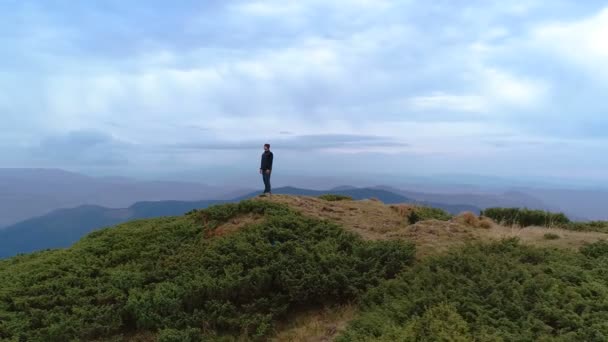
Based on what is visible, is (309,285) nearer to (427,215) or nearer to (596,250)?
(596,250)

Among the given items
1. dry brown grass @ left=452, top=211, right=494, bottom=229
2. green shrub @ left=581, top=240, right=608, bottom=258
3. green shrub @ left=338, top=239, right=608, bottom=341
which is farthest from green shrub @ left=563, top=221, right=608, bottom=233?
green shrub @ left=338, top=239, right=608, bottom=341

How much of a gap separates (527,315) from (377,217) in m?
7.63

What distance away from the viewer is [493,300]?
22.4 ft

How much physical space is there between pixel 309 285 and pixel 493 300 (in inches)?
146

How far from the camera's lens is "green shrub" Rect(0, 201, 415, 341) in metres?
8.50

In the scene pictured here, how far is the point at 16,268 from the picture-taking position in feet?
38.0

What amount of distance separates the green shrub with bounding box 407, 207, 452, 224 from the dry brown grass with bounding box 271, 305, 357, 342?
21.0ft

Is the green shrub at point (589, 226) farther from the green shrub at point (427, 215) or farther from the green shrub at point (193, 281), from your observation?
the green shrub at point (193, 281)

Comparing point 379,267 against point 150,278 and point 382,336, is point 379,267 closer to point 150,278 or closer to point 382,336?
point 382,336

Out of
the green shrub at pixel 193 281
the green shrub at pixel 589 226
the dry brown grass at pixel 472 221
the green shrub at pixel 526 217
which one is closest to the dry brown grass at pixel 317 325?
the green shrub at pixel 193 281

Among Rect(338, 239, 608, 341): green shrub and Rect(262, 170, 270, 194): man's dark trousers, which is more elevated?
Rect(262, 170, 270, 194): man's dark trousers

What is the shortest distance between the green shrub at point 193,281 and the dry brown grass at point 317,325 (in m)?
0.31

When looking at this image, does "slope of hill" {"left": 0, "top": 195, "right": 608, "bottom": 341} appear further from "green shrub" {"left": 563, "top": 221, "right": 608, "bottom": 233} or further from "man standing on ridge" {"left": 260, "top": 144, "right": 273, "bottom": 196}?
"man standing on ridge" {"left": 260, "top": 144, "right": 273, "bottom": 196}

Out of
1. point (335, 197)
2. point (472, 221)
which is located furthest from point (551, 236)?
point (335, 197)
